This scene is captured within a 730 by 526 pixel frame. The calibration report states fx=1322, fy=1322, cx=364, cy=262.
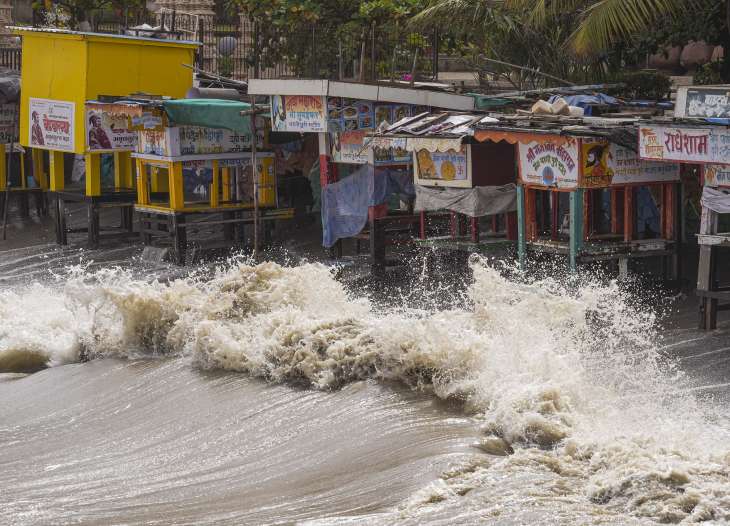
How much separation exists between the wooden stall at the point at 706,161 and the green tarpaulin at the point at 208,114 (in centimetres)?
716

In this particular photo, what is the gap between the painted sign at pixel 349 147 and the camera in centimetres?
1772

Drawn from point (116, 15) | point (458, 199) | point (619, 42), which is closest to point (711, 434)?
point (458, 199)

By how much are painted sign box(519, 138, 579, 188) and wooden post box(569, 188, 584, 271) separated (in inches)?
5.1

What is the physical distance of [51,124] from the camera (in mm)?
21109

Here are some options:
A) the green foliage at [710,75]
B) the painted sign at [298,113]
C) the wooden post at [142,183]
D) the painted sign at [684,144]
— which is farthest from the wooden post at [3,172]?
the painted sign at [684,144]

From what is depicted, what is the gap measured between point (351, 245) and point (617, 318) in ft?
22.8

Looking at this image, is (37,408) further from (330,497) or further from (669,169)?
(669,169)

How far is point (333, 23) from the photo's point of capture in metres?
24.5

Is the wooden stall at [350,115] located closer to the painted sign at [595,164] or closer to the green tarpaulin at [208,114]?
the green tarpaulin at [208,114]

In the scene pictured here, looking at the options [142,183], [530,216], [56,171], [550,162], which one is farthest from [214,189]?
[550,162]

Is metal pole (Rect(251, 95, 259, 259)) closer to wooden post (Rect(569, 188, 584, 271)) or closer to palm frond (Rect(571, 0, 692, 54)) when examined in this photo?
palm frond (Rect(571, 0, 692, 54))

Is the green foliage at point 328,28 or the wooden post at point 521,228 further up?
the green foliage at point 328,28

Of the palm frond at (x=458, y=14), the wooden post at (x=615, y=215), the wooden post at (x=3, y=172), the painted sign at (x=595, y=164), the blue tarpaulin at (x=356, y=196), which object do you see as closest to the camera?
the painted sign at (x=595, y=164)

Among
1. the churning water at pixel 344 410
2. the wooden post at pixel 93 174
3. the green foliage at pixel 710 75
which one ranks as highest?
the green foliage at pixel 710 75
